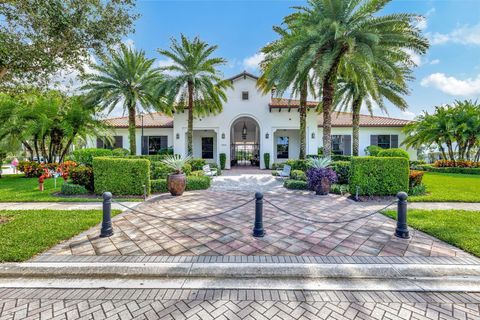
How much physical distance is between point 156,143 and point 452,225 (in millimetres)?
23497

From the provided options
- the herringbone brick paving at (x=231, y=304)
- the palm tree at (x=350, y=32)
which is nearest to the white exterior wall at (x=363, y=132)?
the palm tree at (x=350, y=32)

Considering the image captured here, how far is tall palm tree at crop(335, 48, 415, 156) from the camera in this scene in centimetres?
1069

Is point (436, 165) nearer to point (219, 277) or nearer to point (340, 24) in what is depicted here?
point (340, 24)

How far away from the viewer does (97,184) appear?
940 cm

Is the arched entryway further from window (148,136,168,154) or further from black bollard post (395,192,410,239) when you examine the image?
black bollard post (395,192,410,239)

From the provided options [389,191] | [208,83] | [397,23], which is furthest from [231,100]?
[389,191]

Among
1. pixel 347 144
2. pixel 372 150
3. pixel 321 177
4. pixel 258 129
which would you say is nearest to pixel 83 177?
pixel 321 177

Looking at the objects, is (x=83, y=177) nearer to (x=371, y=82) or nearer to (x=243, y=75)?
(x=371, y=82)

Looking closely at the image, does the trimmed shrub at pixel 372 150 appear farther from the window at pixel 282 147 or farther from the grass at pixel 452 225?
the grass at pixel 452 225

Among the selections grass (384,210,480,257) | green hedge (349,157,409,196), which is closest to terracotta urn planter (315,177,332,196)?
green hedge (349,157,409,196)

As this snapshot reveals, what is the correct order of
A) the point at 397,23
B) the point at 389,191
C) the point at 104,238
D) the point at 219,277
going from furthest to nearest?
the point at 397,23 < the point at 389,191 < the point at 104,238 < the point at 219,277

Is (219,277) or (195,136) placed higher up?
(195,136)

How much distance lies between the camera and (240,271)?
12.0 feet

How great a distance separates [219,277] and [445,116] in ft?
86.7
